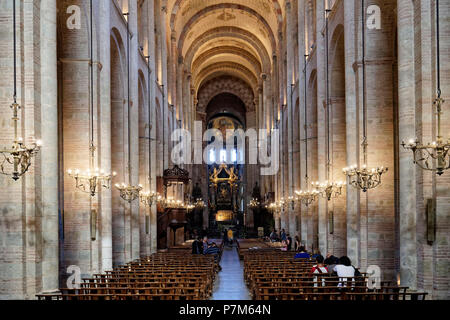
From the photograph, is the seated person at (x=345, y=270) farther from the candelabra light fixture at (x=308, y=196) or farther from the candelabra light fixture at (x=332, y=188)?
the candelabra light fixture at (x=308, y=196)

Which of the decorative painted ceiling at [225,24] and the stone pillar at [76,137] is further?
the decorative painted ceiling at [225,24]

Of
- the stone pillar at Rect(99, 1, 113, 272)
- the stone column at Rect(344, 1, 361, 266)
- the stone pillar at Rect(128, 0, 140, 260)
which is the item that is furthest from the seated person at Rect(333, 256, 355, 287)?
the stone pillar at Rect(128, 0, 140, 260)

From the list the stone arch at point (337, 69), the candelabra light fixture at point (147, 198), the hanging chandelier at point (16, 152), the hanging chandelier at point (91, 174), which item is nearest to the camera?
the hanging chandelier at point (16, 152)

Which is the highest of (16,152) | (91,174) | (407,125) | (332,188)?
(407,125)

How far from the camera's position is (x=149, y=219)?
26.1 meters

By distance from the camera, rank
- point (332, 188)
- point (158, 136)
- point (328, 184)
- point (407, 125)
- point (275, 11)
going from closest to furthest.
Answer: point (407, 125), point (328, 184), point (332, 188), point (158, 136), point (275, 11)

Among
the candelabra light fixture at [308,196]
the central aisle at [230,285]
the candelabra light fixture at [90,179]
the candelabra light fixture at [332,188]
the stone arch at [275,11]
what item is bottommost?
the central aisle at [230,285]

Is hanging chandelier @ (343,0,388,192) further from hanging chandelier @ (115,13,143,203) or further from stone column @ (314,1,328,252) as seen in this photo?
hanging chandelier @ (115,13,143,203)

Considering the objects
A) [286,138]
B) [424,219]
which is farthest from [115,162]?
[286,138]

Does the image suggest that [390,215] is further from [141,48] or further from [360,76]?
[141,48]

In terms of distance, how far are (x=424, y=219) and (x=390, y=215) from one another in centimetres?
510

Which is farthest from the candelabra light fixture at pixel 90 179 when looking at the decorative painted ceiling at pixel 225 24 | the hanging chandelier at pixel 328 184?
the decorative painted ceiling at pixel 225 24

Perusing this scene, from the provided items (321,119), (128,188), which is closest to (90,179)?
(128,188)

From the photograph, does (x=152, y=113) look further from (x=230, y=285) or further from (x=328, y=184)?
(x=230, y=285)
